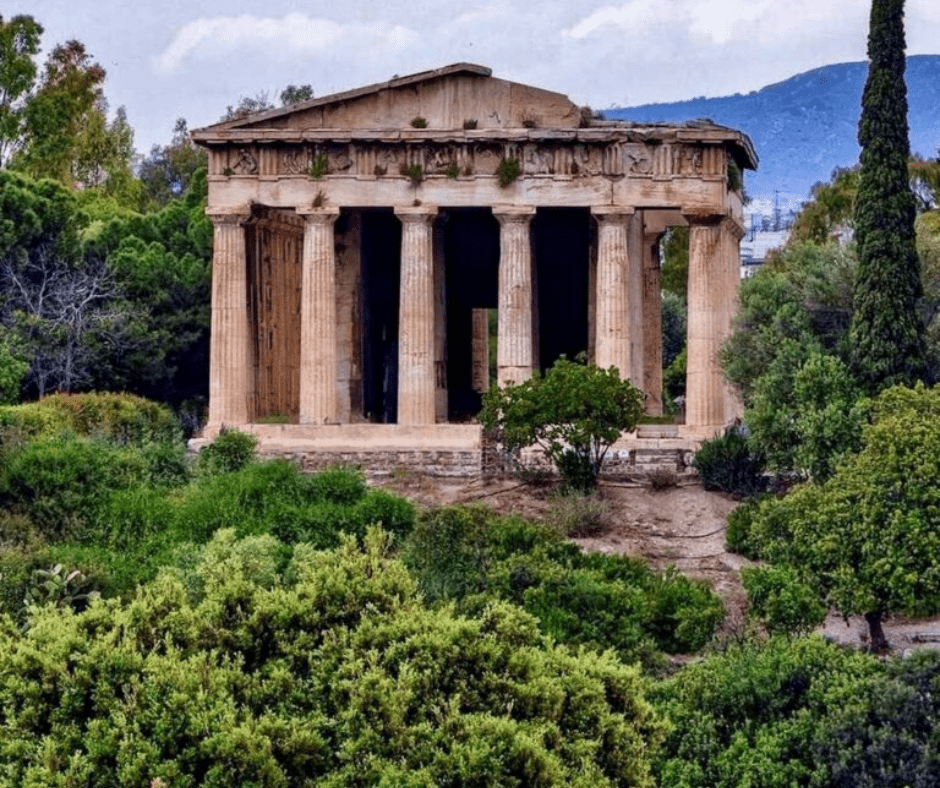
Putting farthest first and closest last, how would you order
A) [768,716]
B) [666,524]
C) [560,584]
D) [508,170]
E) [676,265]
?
[676,265]
[508,170]
[666,524]
[560,584]
[768,716]

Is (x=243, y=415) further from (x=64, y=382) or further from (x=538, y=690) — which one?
(x=538, y=690)

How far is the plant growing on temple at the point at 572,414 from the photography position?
145 feet

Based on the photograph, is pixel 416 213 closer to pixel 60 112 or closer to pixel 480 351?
pixel 480 351

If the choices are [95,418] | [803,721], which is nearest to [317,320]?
[95,418]

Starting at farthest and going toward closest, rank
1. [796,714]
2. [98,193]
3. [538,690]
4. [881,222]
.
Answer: [98,193]
[881,222]
[796,714]
[538,690]

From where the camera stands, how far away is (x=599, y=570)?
120ft

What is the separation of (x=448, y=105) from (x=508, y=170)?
2.00m

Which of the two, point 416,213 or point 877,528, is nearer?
point 877,528

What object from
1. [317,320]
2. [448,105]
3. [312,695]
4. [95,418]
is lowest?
[312,695]

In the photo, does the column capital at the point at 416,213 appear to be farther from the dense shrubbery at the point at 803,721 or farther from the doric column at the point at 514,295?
the dense shrubbery at the point at 803,721

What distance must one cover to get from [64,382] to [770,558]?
81.1 ft

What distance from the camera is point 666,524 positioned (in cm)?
4294

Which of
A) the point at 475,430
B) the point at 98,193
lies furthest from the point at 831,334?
the point at 98,193

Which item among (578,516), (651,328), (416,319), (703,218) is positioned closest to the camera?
(578,516)
